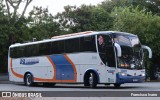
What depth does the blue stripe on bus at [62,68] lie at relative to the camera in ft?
85.3

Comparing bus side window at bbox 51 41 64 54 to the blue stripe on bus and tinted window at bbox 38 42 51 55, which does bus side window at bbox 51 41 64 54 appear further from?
tinted window at bbox 38 42 51 55

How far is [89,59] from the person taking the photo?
24.3 m

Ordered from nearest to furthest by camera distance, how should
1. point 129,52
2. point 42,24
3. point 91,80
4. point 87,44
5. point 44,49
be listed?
point 129,52 < point 91,80 < point 87,44 < point 44,49 < point 42,24

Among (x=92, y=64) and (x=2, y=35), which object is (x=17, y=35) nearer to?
(x=2, y=35)

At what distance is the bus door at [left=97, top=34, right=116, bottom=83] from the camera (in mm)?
23047

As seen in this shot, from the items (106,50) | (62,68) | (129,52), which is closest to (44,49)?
(62,68)

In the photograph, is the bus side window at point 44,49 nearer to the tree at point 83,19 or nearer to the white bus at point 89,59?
the white bus at point 89,59

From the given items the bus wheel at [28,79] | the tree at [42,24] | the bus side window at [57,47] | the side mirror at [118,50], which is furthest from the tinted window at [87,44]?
the tree at [42,24]

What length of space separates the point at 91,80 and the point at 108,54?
2.05 metres

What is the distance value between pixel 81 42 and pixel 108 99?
351 inches

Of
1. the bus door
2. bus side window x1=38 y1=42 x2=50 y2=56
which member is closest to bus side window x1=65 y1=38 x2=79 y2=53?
the bus door

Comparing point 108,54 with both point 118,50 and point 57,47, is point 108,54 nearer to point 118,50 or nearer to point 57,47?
point 118,50

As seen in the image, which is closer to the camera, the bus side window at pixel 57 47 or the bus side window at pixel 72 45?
the bus side window at pixel 72 45

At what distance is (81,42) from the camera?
2488cm
